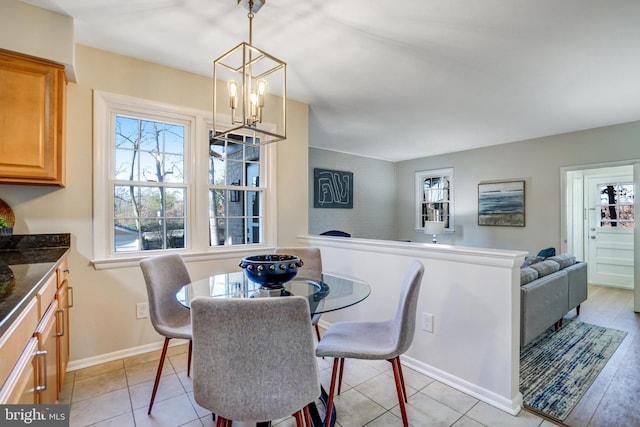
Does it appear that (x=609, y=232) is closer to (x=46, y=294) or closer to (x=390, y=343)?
(x=390, y=343)

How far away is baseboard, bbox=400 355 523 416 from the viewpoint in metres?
1.88

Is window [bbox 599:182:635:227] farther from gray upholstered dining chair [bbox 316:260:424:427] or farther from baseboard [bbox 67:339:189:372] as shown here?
baseboard [bbox 67:339:189:372]

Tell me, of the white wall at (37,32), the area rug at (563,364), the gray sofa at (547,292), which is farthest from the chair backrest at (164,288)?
the gray sofa at (547,292)

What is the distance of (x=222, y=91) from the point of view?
3.04m

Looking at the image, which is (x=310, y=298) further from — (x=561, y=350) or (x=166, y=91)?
(x=561, y=350)

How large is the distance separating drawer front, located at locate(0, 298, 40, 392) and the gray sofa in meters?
2.94

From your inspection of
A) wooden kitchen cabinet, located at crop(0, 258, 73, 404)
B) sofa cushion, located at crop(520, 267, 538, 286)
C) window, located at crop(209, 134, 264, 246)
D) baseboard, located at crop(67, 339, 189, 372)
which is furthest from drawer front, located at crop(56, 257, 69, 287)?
sofa cushion, located at crop(520, 267, 538, 286)

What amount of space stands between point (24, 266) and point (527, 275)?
3.39 metres

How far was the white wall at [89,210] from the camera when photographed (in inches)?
87.7

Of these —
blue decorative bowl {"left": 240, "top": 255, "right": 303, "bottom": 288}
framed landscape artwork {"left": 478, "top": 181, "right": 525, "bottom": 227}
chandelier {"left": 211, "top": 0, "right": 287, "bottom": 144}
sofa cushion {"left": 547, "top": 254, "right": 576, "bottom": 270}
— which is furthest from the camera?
framed landscape artwork {"left": 478, "top": 181, "right": 525, "bottom": 227}

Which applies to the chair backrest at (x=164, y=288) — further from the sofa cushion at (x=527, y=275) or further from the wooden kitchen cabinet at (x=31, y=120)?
the sofa cushion at (x=527, y=275)

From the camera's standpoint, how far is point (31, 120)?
77.8 inches

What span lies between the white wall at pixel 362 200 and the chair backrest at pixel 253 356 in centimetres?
439

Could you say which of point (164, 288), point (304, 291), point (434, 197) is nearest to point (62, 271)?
point (164, 288)
